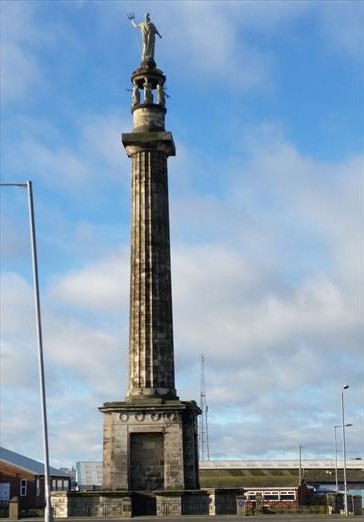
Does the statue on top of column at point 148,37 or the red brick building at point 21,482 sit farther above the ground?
the statue on top of column at point 148,37

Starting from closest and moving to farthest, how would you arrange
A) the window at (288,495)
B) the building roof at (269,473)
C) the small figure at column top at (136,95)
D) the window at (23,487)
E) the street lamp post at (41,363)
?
the street lamp post at (41,363) < the small figure at column top at (136,95) < the window at (23,487) < the window at (288,495) < the building roof at (269,473)

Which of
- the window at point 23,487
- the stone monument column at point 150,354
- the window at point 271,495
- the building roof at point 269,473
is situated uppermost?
the stone monument column at point 150,354

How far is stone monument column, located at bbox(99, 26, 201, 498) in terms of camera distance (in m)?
Answer: 42.0

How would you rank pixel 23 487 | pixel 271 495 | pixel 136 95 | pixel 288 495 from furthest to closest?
1. pixel 271 495
2. pixel 288 495
3. pixel 23 487
4. pixel 136 95

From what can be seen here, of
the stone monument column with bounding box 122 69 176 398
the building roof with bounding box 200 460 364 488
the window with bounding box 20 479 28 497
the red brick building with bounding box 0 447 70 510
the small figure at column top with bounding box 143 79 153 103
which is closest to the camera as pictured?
the stone monument column with bounding box 122 69 176 398

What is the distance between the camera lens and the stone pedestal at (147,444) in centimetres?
4175

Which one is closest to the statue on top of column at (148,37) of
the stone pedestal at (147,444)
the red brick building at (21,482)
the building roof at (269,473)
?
the stone pedestal at (147,444)

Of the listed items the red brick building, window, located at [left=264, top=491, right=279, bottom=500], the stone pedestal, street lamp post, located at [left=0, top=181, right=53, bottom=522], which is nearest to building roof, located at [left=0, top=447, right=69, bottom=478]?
the red brick building

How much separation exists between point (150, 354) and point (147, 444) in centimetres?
479

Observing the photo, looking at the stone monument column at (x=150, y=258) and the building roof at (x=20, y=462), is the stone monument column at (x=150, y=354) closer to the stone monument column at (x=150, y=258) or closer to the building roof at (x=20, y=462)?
the stone monument column at (x=150, y=258)

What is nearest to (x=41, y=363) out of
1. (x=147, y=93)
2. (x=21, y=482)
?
(x=147, y=93)

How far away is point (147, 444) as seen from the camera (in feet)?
139

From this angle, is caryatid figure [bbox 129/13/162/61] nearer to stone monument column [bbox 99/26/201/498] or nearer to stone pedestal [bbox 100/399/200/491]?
stone monument column [bbox 99/26/201/498]

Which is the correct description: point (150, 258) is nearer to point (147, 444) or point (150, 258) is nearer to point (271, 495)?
Result: point (147, 444)
